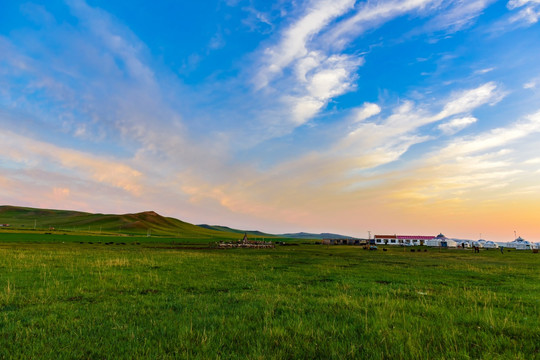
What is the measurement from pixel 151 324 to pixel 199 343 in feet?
7.78

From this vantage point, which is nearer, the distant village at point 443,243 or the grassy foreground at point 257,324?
the grassy foreground at point 257,324

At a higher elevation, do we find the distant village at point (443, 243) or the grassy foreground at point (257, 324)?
the grassy foreground at point (257, 324)

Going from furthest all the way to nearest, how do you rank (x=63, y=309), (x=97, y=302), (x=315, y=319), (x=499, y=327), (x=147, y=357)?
(x=97, y=302)
(x=63, y=309)
(x=315, y=319)
(x=499, y=327)
(x=147, y=357)

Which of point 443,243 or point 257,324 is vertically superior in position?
point 257,324

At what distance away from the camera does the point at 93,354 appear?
19.5 feet

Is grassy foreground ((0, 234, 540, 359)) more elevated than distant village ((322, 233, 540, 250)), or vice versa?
grassy foreground ((0, 234, 540, 359))

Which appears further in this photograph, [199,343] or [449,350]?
[199,343]

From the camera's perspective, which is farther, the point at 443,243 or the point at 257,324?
the point at 443,243

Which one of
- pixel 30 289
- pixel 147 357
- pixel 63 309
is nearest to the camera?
pixel 147 357

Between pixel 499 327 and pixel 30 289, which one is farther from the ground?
pixel 499 327

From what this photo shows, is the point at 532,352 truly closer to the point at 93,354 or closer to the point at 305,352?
the point at 305,352

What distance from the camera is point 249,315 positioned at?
877cm

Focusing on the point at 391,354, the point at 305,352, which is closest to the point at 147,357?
the point at 305,352

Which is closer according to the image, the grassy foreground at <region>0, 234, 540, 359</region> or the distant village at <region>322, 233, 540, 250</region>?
the grassy foreground at <region>0, 234, 540, 359</region>
